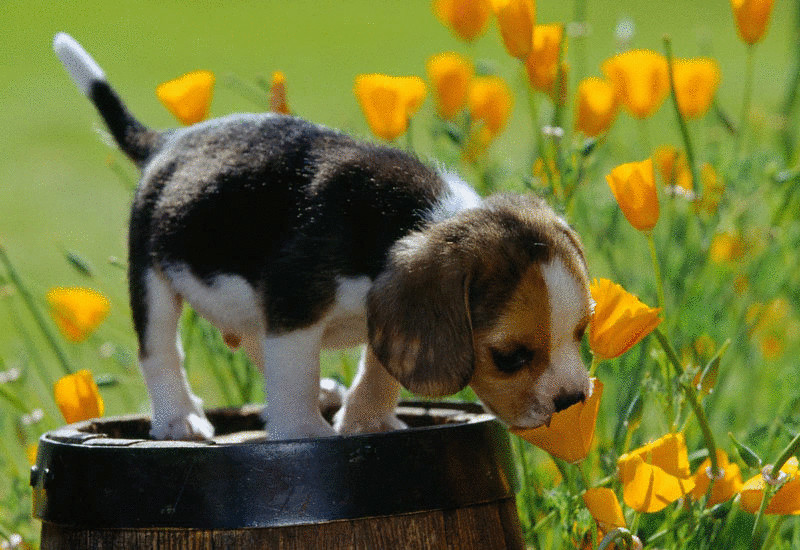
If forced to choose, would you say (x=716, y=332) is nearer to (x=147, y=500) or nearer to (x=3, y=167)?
(x=147, y=500)

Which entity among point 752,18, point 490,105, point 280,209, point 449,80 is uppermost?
point 752,18

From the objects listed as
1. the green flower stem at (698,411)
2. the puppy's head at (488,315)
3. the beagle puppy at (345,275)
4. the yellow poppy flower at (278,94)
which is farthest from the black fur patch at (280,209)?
the green flower stem at (698,411)

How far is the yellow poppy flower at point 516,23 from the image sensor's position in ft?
7.73

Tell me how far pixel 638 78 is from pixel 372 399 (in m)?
1.18

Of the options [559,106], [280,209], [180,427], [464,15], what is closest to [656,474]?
[280,209]

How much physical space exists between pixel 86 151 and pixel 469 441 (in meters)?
7.59

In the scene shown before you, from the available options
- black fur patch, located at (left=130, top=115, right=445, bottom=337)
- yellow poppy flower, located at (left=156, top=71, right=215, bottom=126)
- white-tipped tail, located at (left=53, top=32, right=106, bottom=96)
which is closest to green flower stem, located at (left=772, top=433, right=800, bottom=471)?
black fur patch, located at (left=130, top=115, right=445, bottom=337)

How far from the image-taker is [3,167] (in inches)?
336

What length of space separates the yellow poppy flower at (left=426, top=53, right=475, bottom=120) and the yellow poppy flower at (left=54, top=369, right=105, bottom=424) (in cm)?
141

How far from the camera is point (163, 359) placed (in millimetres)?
2215

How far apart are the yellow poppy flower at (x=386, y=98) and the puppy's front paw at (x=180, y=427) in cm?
82

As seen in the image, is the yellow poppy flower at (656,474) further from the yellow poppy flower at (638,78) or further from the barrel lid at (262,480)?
the yellow poppy flower at (638,78)

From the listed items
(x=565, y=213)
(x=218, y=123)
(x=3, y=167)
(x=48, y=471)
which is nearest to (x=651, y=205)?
(x=565, y=213)

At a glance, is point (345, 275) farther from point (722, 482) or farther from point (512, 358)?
point (722, 482)
